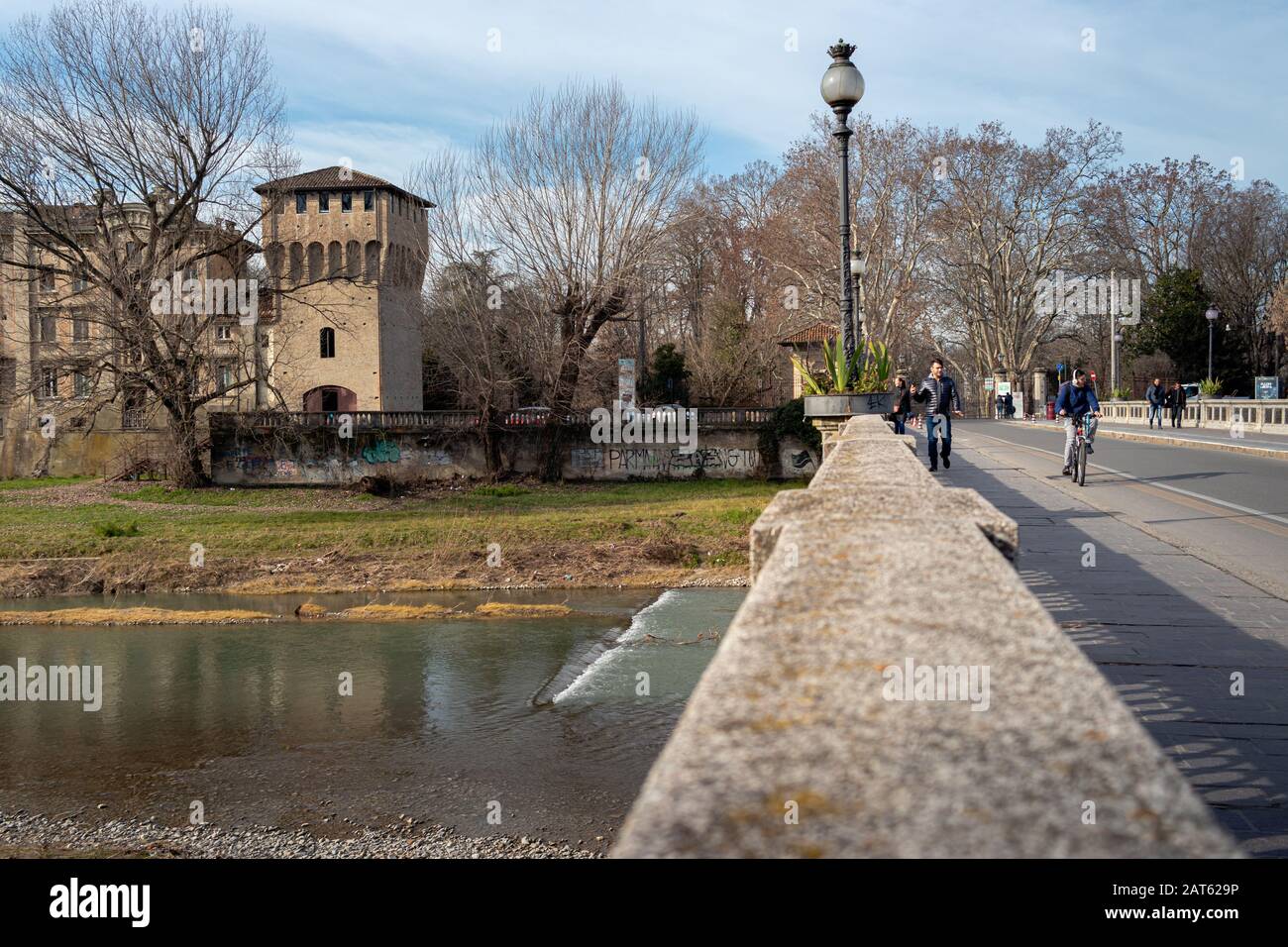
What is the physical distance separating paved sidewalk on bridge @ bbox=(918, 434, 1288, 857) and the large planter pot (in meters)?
2.81

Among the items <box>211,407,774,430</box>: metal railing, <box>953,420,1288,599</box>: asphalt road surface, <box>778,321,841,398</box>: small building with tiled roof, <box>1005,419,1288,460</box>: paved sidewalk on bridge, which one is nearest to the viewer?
<box>953,420,1288,599</box>: asphalt road surface

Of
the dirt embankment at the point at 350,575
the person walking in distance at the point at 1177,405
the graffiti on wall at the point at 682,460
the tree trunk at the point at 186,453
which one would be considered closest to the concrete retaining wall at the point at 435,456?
the graffiti on wall at the point at 682,460

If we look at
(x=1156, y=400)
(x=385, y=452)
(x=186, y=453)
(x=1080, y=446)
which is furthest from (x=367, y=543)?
(x=1156, y=400)

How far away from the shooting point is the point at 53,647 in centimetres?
1984

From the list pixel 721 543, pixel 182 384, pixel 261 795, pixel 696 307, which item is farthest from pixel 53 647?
pixel 696 307

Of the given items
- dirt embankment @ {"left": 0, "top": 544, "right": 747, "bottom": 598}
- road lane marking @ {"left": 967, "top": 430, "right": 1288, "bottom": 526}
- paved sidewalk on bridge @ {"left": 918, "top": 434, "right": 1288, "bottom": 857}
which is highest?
road lane marking @ {"left": 967, "top": 430, "right": 1288, "bottom": 526}

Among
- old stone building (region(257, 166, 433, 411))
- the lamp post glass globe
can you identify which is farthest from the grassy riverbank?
old stone building (region(257, 166, 433, 411))

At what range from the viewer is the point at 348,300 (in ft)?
195

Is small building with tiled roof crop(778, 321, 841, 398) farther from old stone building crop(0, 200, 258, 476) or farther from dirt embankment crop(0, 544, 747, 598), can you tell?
dirt embankment crop(0, 544, 747, 598)

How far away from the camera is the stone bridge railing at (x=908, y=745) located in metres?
1.48

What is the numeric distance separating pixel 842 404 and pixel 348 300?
4978cm

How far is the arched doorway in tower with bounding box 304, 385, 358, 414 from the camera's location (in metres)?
60.0

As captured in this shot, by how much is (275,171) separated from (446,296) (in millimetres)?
7265
